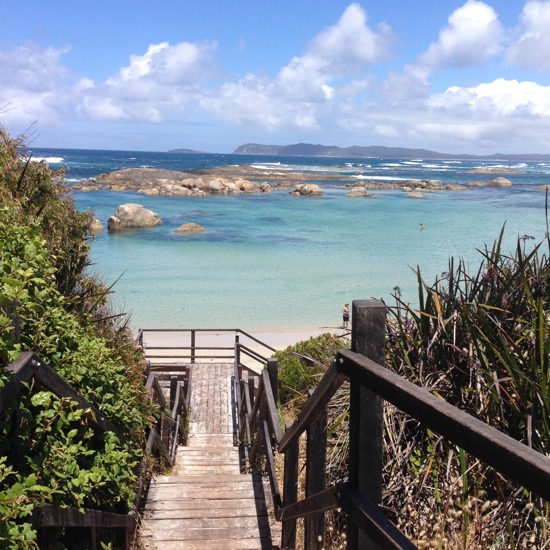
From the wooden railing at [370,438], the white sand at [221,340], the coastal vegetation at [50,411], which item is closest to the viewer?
the wooden railing at [370,438]

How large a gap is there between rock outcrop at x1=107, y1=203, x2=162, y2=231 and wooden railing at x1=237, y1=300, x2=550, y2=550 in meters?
38.6

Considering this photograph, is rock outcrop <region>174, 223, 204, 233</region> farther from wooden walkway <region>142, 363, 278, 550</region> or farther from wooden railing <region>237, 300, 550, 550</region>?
wooden railing <region>237, 300, 550, 550</region>

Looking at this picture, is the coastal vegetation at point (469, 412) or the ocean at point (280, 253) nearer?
the coastal vegetation at point (469, 412)

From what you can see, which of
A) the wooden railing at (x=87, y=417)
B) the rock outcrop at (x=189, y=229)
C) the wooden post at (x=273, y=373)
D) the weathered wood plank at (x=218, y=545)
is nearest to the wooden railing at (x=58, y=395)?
the wooden railing at (x=87, y=417)

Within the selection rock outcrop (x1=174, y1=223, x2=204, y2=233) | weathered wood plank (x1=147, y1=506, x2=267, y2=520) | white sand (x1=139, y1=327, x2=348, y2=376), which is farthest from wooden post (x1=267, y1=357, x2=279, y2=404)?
rock outcrop (x1=174, y1=223, x2=204, y2=233)

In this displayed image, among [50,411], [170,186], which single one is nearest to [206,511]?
[50,411]

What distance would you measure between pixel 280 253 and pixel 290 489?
29.6m

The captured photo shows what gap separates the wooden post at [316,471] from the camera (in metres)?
2.85

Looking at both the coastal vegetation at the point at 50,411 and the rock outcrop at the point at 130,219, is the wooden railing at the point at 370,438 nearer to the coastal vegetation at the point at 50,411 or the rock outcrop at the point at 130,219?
the coastal vegetation at the point at 50,411

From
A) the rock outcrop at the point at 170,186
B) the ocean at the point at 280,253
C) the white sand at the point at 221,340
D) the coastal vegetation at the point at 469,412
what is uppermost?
the rock outcrop at the point at 170,186

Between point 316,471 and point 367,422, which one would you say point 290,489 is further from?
point 367,422

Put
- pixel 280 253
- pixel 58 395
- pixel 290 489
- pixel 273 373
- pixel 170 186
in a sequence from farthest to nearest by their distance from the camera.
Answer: pixel 170 186, pixel 280 253, pixel 273 373, pixel 290 489, pixel 58 395

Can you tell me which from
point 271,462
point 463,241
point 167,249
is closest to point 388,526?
point 271,462

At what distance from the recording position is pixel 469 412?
3344 millimetres
